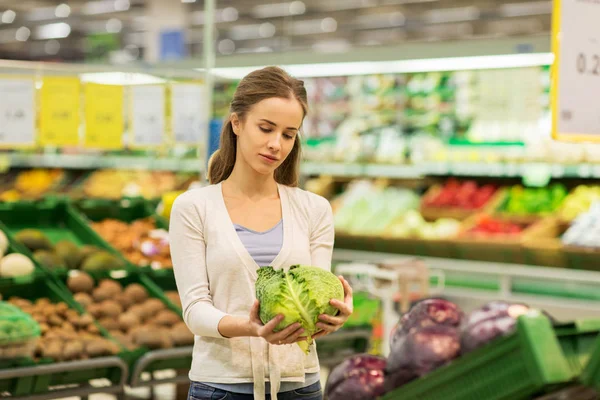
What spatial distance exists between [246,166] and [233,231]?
0.17m

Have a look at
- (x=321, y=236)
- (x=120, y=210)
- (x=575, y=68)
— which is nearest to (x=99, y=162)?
(x=120, y=210)

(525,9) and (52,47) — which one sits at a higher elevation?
(52,47)

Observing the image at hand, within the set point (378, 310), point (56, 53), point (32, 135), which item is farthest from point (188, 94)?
point (56, 53)

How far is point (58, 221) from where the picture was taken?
5.54 m

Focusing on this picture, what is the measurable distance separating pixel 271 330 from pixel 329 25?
20186 millimetres

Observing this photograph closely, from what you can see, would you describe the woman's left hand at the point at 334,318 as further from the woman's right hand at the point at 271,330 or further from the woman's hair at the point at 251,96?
the woman's hair at the point at 251,96

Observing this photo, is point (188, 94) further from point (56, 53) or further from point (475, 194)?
point (56, 53)

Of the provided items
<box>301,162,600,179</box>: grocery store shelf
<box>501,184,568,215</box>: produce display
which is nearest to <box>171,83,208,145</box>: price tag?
<box>301,162,600,179</box>: grocery store shelf

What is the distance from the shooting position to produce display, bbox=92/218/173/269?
5258mm

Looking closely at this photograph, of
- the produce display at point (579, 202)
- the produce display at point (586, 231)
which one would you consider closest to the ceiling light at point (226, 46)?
the produce display at point (579, 202)

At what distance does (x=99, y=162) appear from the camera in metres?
10.1

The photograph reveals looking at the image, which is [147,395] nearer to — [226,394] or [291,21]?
[226,394]

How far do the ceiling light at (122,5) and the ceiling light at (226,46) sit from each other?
4877mm

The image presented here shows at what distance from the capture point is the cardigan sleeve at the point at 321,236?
7.25 feet
